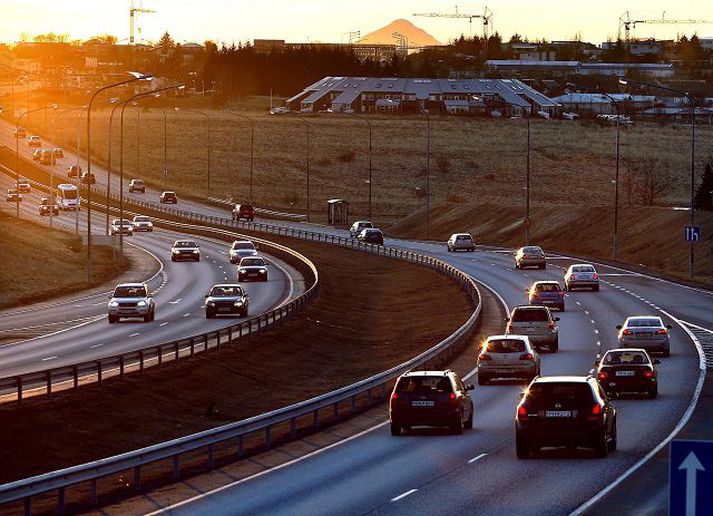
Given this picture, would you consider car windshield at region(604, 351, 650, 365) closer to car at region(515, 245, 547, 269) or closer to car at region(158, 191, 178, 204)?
car at region(515, 245, 547, 269)

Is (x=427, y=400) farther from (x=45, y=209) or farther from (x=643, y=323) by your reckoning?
(x=45, y=209)

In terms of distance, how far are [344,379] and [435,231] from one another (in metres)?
86.0

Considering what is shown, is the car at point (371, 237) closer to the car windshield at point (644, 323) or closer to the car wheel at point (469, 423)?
the car windshield at point (644, 323)

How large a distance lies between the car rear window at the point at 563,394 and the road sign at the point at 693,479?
17582 mm

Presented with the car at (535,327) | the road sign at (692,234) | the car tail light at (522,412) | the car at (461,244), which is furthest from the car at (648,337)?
the car at (461,244)

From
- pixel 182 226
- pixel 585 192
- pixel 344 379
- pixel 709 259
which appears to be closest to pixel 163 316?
pixel 344 379

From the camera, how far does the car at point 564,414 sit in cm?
2856

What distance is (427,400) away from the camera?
3316 cm

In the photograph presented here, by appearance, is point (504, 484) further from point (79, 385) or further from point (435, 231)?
point (435, 231)

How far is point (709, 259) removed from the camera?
91938 millimetres

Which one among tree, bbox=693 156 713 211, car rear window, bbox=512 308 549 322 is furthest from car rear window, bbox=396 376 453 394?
tree, bbox=693 156 713 211

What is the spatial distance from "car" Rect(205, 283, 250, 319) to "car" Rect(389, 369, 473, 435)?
115 ft

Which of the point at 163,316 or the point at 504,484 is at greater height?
the point at 504,484

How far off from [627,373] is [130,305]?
3070cm
